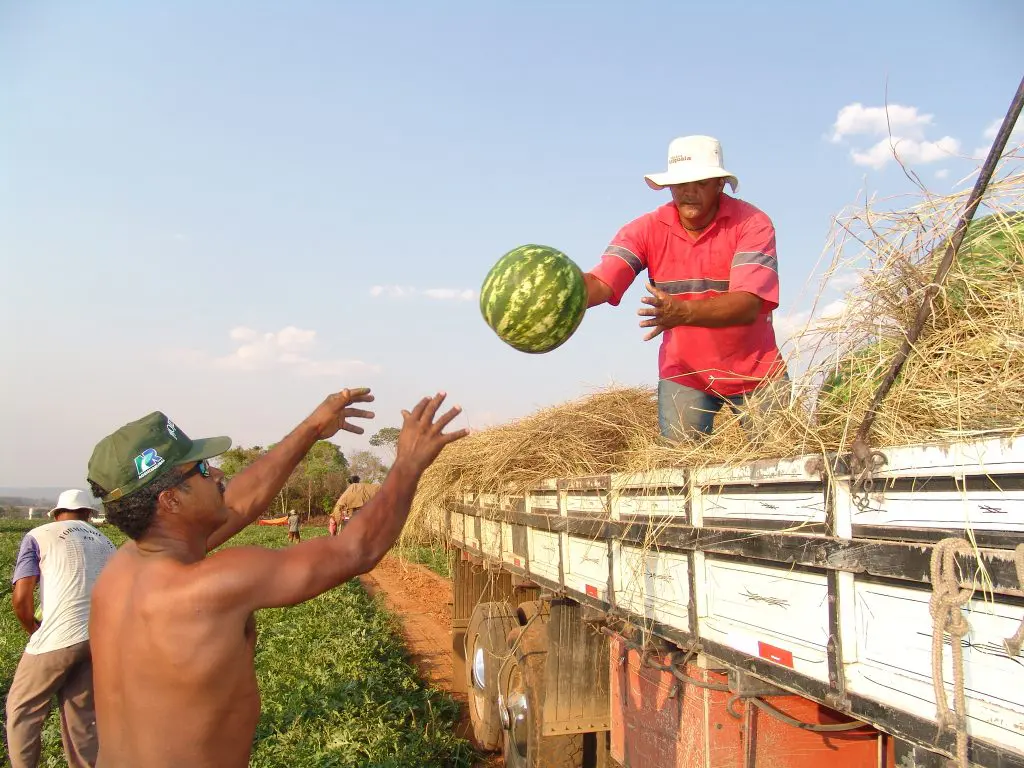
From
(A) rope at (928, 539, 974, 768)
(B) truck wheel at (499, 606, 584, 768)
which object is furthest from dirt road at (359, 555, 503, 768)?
(A) rope at (928, 539, 974, 768)

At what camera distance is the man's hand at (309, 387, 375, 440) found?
12.1 feet

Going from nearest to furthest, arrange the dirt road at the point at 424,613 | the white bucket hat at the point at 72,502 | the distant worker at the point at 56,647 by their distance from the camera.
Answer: the distant worker at the point at 56,647 < the white bucket hat at the point at 72,502 < the dirt road at the point at 424,613

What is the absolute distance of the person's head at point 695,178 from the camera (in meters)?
4.04

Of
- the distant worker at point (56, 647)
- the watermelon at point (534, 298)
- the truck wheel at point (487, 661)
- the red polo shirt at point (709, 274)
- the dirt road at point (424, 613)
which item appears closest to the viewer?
the watermelon at point (534, 298)

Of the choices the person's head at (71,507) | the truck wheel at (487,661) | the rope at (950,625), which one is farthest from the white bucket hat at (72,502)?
the rope at (950,625)

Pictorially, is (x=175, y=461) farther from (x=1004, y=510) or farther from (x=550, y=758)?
(x=550, y=758)

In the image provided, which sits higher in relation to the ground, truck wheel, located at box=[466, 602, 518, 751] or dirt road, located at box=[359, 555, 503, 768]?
truck wheel, located at box=[466, 602, 518, 751]

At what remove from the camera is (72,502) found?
256 inches

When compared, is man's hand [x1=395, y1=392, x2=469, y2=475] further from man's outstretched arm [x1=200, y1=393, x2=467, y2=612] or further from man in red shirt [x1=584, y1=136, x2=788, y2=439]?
man in red shirt [x1=584, y1=136, x2=788, y2=439]

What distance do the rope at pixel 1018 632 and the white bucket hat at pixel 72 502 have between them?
6.64 m

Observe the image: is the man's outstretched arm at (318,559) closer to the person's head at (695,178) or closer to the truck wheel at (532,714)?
the person's head at (695,178)

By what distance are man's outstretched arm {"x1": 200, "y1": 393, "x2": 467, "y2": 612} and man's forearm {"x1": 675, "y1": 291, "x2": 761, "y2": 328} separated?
151cm

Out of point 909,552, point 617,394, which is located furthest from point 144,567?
point 617,394

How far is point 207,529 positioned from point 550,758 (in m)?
2.95
